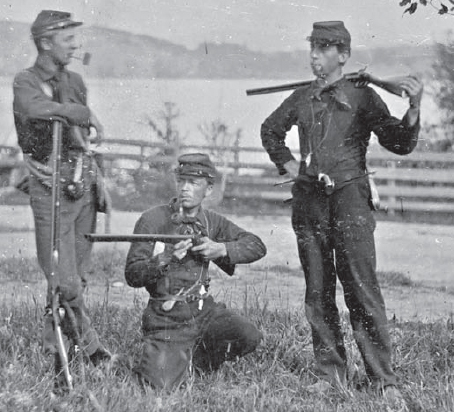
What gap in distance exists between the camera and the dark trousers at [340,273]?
5289mm

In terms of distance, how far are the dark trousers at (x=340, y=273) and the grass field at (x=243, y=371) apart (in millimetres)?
194

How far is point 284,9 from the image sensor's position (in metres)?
5.99

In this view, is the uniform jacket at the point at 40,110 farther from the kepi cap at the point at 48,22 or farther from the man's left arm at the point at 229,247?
the man's left arm at the point at 229,247

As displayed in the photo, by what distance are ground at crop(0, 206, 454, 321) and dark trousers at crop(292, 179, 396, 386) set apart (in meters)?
1.17

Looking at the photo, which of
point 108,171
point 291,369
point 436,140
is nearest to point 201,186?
point 108,171

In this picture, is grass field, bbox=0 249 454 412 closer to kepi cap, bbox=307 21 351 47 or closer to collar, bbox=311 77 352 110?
collar, bbox=311 77 352 110

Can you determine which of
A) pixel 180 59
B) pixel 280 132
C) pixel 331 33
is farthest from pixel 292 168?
pixel 180 59

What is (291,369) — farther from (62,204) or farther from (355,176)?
(62,204)

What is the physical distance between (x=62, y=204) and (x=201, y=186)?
0.89 m

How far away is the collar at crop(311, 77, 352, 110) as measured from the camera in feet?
17.6

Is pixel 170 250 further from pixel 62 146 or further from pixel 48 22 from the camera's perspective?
pixel 48 22

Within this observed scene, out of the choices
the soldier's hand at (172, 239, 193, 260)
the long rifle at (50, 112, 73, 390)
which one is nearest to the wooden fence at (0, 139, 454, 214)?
the soldier's hand at (172, 239, 193, 260)

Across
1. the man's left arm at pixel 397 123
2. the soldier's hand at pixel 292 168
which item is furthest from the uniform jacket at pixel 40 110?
the man's left arm at pixel 397 123

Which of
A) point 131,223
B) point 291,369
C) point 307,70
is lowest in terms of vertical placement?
point 291,369
